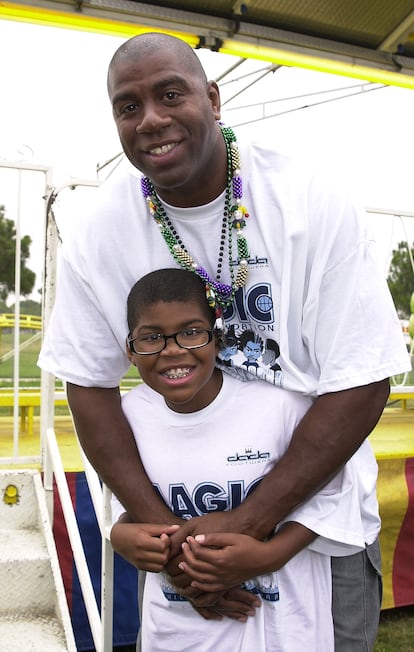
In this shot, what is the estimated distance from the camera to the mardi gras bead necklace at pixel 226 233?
143 centimetres

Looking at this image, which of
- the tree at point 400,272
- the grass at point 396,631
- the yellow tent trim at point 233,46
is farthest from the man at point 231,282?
the grass at point 396,631

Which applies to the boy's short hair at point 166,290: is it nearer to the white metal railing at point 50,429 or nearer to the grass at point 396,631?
the white metal railing at point 50,429

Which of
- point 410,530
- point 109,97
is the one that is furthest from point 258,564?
point 410,530

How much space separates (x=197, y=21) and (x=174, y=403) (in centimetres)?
191

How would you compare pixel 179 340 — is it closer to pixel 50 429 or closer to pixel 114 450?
pixel 114 450

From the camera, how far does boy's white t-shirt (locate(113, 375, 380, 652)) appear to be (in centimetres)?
139

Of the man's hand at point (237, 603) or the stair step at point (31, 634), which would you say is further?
the stair step at point (31, 634)

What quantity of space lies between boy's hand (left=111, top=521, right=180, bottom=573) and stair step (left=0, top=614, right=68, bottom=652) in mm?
879

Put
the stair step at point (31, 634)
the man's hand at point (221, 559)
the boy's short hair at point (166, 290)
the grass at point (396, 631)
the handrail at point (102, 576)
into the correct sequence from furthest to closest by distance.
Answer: the grass at point (396, 631), the stair step at point (31, 634), the handrail at point (102, 576), the boy's short hair at point (166, 290), the man's hand at point (221, 559)

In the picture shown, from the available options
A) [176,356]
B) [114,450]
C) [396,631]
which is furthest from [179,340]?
[396,631]

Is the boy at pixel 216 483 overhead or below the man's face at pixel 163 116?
below

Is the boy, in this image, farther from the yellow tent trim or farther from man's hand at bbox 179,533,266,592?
the yellow tent trim

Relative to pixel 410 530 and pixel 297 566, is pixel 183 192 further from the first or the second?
pixel 410 530

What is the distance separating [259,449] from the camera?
1.42 metres
